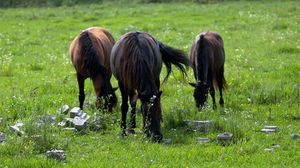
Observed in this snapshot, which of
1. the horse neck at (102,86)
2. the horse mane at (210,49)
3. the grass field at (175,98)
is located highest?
the horse mane at (210,49)

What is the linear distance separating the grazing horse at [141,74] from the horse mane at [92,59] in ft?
3.12

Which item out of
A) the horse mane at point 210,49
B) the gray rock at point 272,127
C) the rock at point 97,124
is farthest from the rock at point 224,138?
the horse mane at point 210,49

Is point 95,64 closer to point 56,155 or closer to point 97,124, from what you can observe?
point 97,124

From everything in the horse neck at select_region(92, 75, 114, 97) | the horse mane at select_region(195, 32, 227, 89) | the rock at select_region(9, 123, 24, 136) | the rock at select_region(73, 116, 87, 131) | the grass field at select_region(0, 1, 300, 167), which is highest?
the horse mane at select_region(195, 32, 227, 89)

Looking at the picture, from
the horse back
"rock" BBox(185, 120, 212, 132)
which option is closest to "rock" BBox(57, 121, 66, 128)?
the horse back

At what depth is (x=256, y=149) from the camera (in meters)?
8.73

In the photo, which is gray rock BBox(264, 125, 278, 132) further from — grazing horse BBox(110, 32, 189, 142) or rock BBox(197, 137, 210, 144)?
grazing horse BBox(110, 32, 189, 142)

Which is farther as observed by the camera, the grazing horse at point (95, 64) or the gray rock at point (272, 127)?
the grazing horse at point (95, 64)

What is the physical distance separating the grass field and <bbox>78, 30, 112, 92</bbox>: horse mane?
2.72ft

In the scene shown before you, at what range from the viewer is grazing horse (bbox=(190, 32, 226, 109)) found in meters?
11.8

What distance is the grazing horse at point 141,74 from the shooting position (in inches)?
360

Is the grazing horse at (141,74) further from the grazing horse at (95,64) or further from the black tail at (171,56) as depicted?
the grazing horse at (95,64)

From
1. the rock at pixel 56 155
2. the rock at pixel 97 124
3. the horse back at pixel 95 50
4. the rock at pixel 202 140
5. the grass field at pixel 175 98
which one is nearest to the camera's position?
the rock at pixel 56 155

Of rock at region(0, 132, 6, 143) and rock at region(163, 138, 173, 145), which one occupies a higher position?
rock at region(0, 132, 6, 143)
